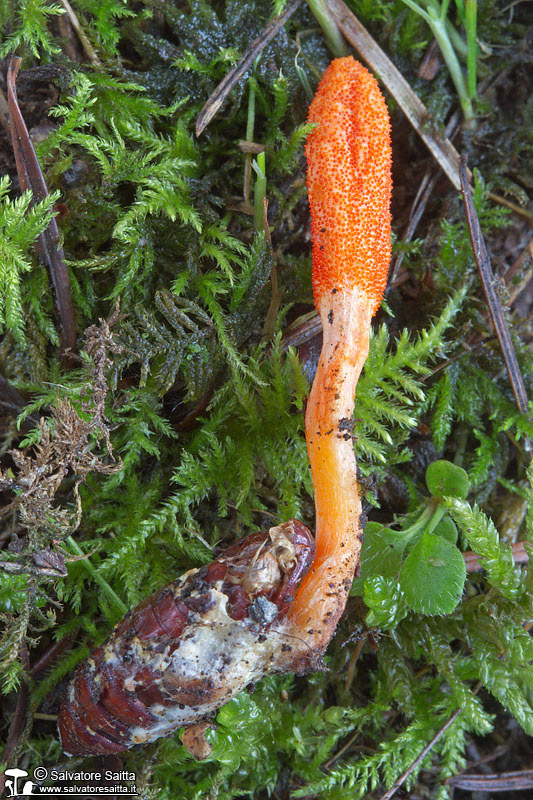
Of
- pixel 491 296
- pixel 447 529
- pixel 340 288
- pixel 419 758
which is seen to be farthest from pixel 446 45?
pixel 419 758

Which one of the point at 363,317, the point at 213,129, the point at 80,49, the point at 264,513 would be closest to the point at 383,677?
the point at 264,513

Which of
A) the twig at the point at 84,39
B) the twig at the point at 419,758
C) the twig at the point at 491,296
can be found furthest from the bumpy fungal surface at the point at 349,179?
the twig at the point at 419,758

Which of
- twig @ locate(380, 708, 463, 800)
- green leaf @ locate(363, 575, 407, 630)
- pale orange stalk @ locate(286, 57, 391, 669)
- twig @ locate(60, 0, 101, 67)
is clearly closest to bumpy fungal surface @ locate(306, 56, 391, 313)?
pale orange stalk @ locate(286, 57, 391, 669)

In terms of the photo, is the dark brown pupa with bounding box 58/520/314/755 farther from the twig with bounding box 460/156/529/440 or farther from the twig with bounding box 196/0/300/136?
the twig with bounding box 196/0/300/136

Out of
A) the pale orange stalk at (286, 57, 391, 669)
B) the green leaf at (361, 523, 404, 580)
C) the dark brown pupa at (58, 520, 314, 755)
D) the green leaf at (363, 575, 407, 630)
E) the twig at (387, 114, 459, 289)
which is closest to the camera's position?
the dark brown pupa at (58, 520, 314, 755)

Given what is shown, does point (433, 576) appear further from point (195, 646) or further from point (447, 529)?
point (195, 646)

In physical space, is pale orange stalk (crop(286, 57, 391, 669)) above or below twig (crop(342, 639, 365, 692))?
above

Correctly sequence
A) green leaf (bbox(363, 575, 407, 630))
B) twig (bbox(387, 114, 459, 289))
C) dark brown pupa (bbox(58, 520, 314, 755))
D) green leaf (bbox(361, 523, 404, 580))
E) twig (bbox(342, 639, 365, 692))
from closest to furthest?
1. dark brown pupa (bbox(58, 520, 314, 755))
2. green leaf (bbox(363, 575, 407, 630))
3. green leaf (bbox(361, 523, 404, 580))
4. twig (bbox(342, 639, 365, 692))
5. twig (bbox(387, 114, 459, 289))
